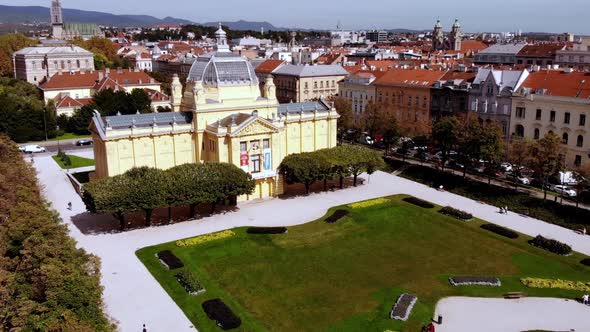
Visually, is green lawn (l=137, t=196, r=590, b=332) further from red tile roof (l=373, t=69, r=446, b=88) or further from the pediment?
red tile roof (l=373, t=69, r=446, b=88)

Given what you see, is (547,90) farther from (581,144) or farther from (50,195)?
(50,195)

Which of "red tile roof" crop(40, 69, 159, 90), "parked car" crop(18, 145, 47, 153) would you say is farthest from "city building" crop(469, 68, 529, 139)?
"red tile roof" crop(40, 69, 159, 90)

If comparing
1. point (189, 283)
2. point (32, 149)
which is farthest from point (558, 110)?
point (32, 149)

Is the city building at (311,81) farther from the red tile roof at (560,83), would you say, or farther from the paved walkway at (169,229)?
the red tile roof at (560,83)

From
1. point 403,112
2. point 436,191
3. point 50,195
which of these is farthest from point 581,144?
point 50,195

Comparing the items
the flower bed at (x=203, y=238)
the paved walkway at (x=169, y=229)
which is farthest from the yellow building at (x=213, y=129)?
the flower bed at (x=203, y=238)

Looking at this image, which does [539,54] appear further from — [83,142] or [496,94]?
[83,142]
